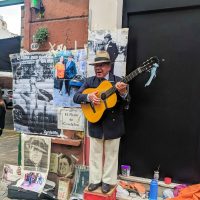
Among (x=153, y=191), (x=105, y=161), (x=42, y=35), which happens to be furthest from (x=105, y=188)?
(x=42, y=35)

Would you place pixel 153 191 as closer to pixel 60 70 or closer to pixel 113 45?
pixel 113 45

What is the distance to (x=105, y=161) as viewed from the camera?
3588 mm

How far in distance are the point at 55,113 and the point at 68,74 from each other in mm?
641

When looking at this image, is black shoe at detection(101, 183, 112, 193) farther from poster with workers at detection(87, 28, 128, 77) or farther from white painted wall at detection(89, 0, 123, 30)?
white painted wall at detection(89, 0, 123, 30)

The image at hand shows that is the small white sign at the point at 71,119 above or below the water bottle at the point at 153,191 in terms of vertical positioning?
above

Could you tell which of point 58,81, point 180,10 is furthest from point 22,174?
point 180,10

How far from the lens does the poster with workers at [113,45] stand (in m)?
3.91

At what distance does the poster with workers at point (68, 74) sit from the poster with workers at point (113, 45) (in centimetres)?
16

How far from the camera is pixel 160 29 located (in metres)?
3.91

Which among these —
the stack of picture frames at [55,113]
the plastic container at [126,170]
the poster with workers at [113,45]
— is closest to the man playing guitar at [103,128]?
the poster with workers at [113,45]

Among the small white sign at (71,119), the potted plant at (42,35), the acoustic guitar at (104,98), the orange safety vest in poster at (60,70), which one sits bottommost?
the small white sign at (71,119)

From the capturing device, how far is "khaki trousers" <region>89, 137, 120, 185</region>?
3.55 m

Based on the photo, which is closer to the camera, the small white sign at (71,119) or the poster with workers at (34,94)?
the small white sign at (71,119)

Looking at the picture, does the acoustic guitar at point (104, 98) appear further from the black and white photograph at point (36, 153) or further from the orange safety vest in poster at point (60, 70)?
the black and white photograph at point (36, 153)
